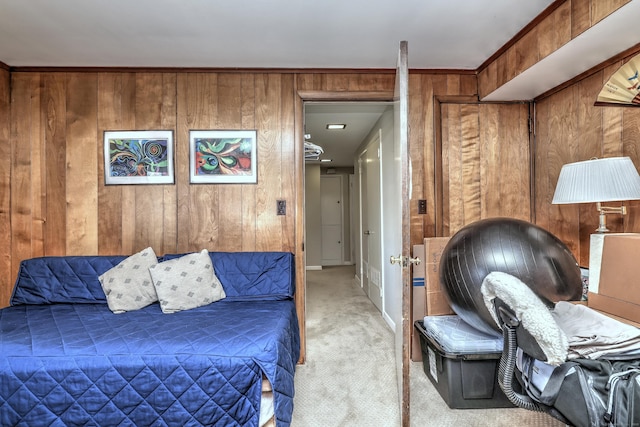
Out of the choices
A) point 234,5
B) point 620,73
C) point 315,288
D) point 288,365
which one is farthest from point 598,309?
point 315,288

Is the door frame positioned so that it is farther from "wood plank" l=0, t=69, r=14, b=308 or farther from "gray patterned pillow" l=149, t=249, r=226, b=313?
"wood plank" l=0, t=69, r=14, b=308

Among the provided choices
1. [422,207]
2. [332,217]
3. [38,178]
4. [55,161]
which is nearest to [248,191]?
[422,207]

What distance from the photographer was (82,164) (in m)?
2.59

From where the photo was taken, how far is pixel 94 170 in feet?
8.50

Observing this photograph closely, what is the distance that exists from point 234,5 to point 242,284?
5.89 feet

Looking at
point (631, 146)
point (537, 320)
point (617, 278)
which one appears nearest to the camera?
point (537, 320)

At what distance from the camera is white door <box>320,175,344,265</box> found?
7.63 m

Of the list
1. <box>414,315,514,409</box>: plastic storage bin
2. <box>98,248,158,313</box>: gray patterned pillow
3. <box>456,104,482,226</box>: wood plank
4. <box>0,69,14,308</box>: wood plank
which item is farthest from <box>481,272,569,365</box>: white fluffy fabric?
<box>0,69,14,308</box>: wood plank

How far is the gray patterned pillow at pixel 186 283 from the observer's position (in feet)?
6.95

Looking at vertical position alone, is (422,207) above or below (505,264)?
above

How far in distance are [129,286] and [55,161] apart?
1295 mm

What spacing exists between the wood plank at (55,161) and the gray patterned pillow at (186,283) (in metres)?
1.03

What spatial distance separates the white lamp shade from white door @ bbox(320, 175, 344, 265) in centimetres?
587

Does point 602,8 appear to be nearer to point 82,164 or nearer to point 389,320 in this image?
point 389,320
